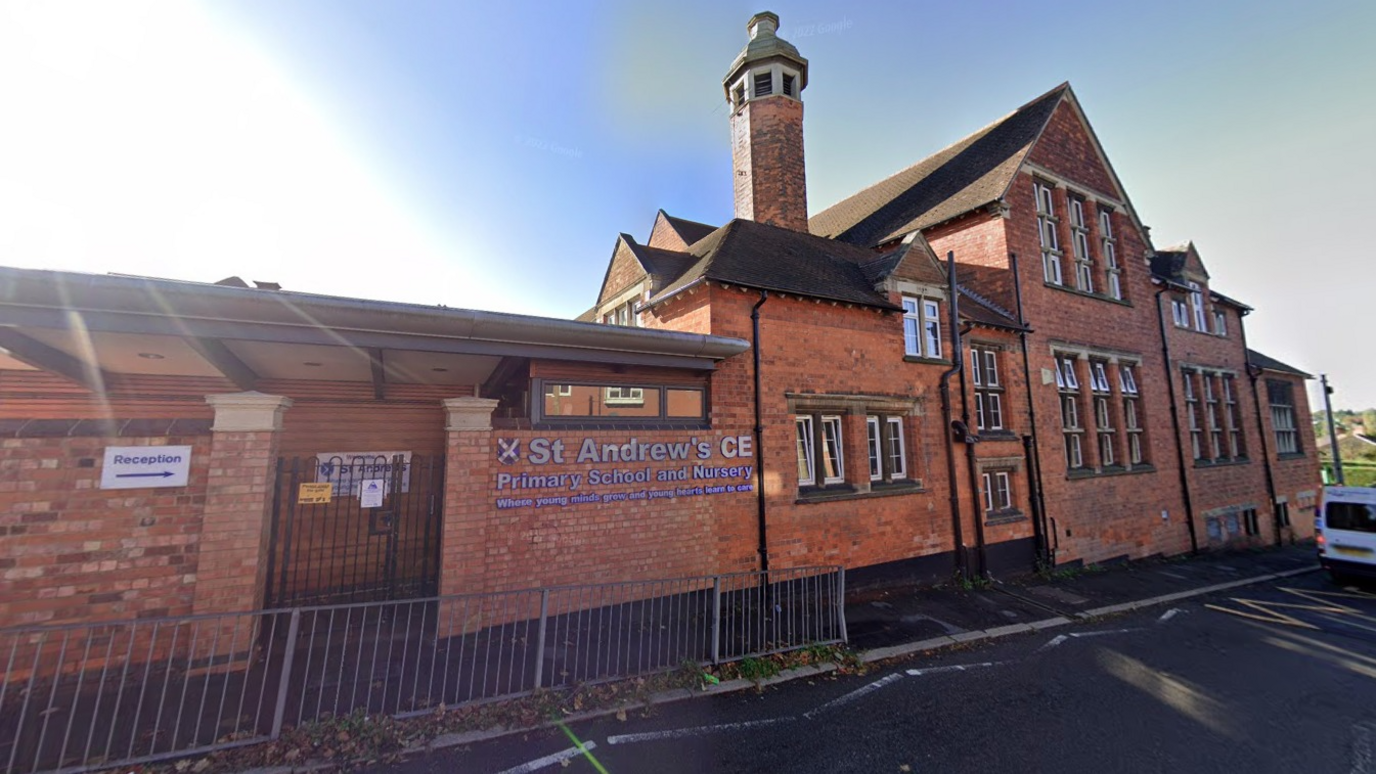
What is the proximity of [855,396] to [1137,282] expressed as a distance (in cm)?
1375

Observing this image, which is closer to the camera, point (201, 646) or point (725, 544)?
point (201, 646)

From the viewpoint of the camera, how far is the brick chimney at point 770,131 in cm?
1544

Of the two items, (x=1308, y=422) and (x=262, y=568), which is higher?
(x=1308, y=422)

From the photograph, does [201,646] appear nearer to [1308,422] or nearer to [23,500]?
[23,500]

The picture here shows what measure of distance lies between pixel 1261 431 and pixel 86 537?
32223 mm

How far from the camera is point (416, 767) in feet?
12.7

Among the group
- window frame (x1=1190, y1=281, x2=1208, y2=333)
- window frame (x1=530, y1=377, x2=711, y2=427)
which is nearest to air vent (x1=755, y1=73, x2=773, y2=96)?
window frame (x1=530, y1=377, x2=711, y2=427)

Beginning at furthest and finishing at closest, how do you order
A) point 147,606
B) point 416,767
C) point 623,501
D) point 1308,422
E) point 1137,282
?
point 1308,422 < point 1137,282 < point 623,501 < point 147,606 < point 416,767

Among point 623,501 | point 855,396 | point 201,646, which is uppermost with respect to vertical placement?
point 855,396

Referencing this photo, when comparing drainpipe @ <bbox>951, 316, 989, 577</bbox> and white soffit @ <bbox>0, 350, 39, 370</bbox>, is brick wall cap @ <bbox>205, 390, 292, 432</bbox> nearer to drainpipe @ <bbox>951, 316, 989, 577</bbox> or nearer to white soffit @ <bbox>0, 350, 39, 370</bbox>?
white soffit @ <bbox>0, 350, 39, 370</bbox>

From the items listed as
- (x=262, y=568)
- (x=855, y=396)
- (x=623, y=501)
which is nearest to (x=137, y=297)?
(x=262, y=568)

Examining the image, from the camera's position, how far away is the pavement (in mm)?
4125

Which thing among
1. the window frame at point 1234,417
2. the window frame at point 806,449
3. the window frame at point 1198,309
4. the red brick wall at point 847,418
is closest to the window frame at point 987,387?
the red brick wall at point 847,418

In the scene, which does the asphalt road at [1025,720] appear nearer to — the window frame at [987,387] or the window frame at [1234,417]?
the window frame at [987,387]
